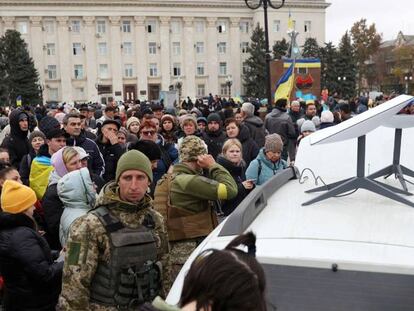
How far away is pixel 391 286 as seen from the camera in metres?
1.92

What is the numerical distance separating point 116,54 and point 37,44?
10.6 metres

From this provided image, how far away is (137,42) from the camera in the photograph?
70875 millimetres

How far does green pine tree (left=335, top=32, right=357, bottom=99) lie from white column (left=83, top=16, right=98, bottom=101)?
32807mm

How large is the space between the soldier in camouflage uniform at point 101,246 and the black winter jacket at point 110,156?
349 centimetres

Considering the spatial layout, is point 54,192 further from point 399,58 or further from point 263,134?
point 399,58

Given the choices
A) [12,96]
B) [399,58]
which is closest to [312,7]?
[399,58]

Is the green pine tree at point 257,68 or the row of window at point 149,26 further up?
the row of window at point 149,26

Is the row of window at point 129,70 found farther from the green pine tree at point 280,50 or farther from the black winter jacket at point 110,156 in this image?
the black winter jacket at point 110,156

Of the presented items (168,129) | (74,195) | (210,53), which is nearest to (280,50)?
(210,53)

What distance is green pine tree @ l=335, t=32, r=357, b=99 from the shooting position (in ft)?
197

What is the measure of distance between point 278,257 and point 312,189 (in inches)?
42.0

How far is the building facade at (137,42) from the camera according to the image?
68.4 metres

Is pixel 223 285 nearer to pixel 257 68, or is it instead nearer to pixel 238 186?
pixel 238 186

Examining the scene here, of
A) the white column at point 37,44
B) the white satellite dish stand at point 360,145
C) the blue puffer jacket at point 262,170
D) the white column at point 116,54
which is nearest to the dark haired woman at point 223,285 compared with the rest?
the white satellite dish stand at point 360,145
